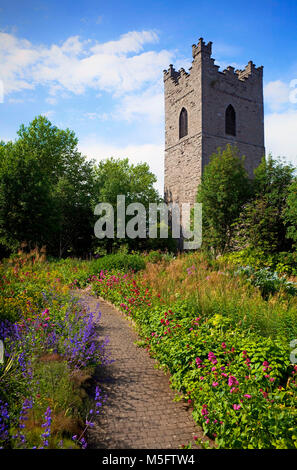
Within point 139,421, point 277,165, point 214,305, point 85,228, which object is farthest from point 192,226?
point 139,421

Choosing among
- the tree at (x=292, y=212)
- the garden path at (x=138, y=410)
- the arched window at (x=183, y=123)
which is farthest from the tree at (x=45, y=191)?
the garden path at (x=138, y=410)

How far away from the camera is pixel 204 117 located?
56.5 feet

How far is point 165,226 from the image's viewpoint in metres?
19.0

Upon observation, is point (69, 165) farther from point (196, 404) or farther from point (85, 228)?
point (196, 404)

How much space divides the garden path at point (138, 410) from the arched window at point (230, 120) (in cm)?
1691

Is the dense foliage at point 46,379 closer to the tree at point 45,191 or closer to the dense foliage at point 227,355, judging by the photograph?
the dense foliage at point 227,355

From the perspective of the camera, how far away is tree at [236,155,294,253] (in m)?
11.4

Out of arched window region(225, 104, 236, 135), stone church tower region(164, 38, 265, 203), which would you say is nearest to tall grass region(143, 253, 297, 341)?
stone church tower region(164, 38, 265, 203)

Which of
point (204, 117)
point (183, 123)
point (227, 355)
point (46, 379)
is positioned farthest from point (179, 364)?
point (183, 123)

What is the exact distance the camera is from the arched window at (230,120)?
18.3m

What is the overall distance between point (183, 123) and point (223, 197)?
788 centimetres

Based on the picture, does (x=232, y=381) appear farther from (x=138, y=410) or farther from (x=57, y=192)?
(x=57, y=192)
